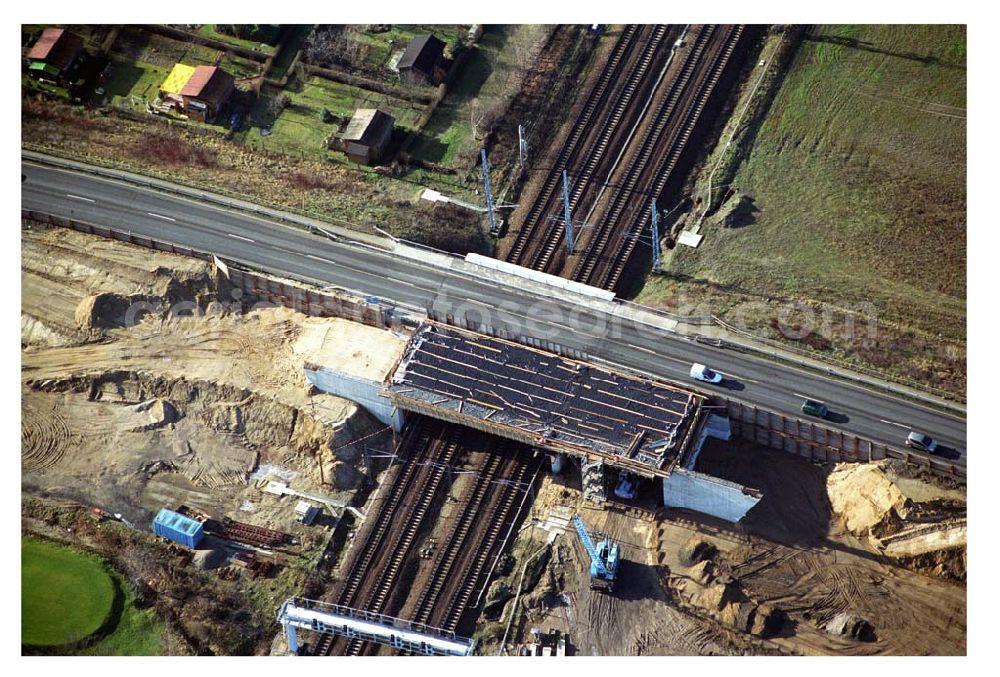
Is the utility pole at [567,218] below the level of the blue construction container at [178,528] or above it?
above

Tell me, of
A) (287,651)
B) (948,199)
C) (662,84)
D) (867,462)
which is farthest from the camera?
(662,84)

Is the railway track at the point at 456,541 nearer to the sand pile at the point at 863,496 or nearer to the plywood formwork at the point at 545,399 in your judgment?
the plywood formwork at the point at 545,399

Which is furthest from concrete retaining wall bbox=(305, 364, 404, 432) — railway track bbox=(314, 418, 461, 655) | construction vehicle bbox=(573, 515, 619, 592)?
construction vehicle bbox=(573, 515, 619, 592)

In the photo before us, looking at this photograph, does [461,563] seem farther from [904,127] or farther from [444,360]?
[904,127]

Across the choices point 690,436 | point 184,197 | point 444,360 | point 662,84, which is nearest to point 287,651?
point 444,360

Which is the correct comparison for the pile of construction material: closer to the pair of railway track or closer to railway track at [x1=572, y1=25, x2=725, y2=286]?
the pair of railway track

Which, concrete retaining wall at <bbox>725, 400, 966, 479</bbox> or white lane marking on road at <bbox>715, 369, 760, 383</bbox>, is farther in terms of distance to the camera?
white lane marking on road at <bbox>715, 369, 760, 383</bbox>

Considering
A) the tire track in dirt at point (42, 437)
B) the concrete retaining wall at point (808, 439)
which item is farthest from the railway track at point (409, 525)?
the tire track in dirt at point (42, 437)
